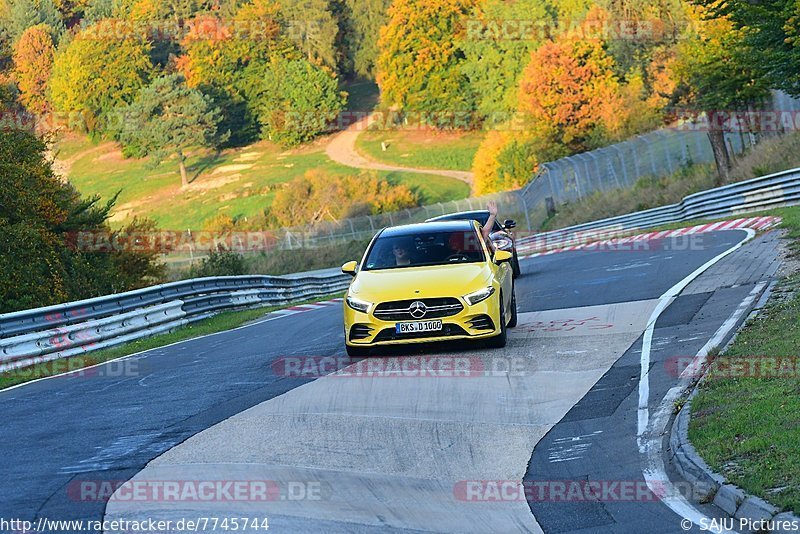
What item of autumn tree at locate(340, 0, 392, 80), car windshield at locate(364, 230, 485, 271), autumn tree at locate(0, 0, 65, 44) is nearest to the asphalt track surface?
car windshield at locate(364, 230, 485, 271)

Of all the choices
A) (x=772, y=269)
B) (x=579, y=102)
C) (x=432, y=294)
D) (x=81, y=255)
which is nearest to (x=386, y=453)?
(x=432, y=294)

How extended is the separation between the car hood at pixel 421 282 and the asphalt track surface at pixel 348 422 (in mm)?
854

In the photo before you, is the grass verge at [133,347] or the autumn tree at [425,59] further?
the autumn tree at [425,59]

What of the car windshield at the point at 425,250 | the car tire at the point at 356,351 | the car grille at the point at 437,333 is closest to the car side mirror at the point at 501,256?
the car windshield at the point at 425,250

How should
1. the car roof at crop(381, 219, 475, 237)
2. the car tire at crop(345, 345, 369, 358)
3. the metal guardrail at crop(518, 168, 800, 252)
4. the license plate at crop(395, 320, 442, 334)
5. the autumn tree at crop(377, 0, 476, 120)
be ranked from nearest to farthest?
the license plate at crop(395, 320, 442, 334)
the car tire at crop(345, 345, 369, 358)
the car roof at crop(381, 219, 475, 237)
the metal guardrail at crop(518, 168, 800, 252)
the autumn tree at crop(377, 0, 476, 120)

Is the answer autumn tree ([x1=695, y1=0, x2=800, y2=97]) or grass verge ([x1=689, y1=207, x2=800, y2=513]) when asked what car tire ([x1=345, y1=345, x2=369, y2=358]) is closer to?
grass verge ([x1=689, y1=207, x2=800, y2=513])

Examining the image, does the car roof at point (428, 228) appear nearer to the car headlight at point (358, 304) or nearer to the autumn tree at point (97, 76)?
the car headlight at point (358, 304)

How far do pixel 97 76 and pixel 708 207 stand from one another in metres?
108

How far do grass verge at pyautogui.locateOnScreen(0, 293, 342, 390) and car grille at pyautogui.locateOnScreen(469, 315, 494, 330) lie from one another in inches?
241

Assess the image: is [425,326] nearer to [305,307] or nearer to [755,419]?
[755,419]

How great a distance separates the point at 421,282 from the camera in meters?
14.3

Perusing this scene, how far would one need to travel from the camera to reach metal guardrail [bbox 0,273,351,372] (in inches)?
707

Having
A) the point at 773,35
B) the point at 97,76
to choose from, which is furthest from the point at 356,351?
the point at 97,76

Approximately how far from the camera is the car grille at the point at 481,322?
14.0 metres
